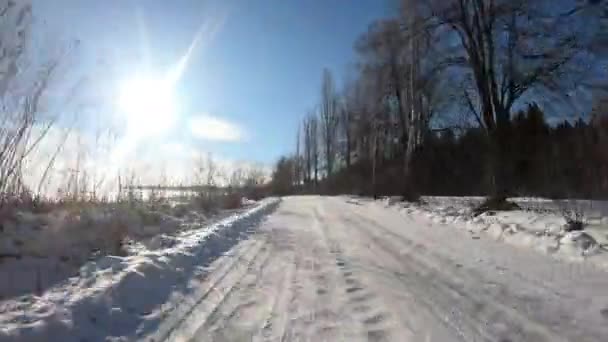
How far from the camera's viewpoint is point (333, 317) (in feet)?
11.6

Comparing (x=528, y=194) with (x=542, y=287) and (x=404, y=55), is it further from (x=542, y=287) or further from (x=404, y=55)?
(x=542, y=287)

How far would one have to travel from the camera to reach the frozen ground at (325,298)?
10.4 feet

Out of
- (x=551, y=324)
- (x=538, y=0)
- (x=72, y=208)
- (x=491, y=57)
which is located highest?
(x=538, y=0)

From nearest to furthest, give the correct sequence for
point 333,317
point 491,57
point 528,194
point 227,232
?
point 333,317 → point 227,232 → point 491,57 → point 528,194

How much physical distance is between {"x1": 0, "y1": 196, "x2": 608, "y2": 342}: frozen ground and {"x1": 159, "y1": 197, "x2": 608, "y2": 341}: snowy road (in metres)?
0.01

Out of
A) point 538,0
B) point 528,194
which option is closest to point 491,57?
point 538,0

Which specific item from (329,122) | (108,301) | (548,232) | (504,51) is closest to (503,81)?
(504,51)

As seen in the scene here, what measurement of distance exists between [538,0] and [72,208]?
561 inches

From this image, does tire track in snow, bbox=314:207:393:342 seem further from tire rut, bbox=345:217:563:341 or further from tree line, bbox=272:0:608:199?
tree line, bbox=272:0:608:199

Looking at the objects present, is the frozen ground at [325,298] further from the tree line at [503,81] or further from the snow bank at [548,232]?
the tree line at [503,81]

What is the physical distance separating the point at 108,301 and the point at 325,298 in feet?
6.22

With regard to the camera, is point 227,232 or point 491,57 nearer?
point 227,232

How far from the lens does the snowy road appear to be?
3203mm

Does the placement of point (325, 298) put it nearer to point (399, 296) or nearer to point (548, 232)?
point (399, 296)
